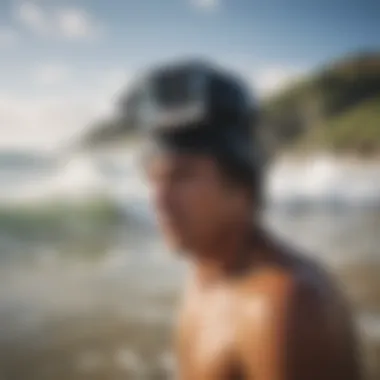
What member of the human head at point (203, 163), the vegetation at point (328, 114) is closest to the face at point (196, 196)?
the human head at point (203, 163)

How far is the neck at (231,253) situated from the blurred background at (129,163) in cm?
5

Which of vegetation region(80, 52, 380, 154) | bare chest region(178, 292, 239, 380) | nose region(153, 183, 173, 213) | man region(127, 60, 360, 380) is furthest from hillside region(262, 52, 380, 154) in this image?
bare chest region(178, 292, 239, 380)

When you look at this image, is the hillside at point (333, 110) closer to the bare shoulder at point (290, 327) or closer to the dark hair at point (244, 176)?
the dark hair at point (244, 176)

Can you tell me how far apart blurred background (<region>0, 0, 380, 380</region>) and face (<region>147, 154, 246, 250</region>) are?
0.22 ft

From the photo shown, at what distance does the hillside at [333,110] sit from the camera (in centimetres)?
138

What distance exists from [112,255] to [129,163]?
19 cm

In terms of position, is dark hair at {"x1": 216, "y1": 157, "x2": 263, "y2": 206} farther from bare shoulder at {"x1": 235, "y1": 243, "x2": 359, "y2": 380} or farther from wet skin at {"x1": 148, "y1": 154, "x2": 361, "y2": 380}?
bare shoulder at {"x1": 235, "y1": 243, "x2": 359, "y2": 380}

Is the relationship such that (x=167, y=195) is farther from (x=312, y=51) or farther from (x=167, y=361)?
(x=312, y=51)

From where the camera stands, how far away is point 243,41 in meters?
1.43

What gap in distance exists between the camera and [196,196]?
1.32m

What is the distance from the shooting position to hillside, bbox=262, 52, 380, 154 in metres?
1.38

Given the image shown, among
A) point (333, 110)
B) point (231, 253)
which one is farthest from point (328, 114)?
point (231, 253)

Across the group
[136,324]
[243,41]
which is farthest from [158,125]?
[136,324]

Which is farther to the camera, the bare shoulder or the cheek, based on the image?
the cheek
